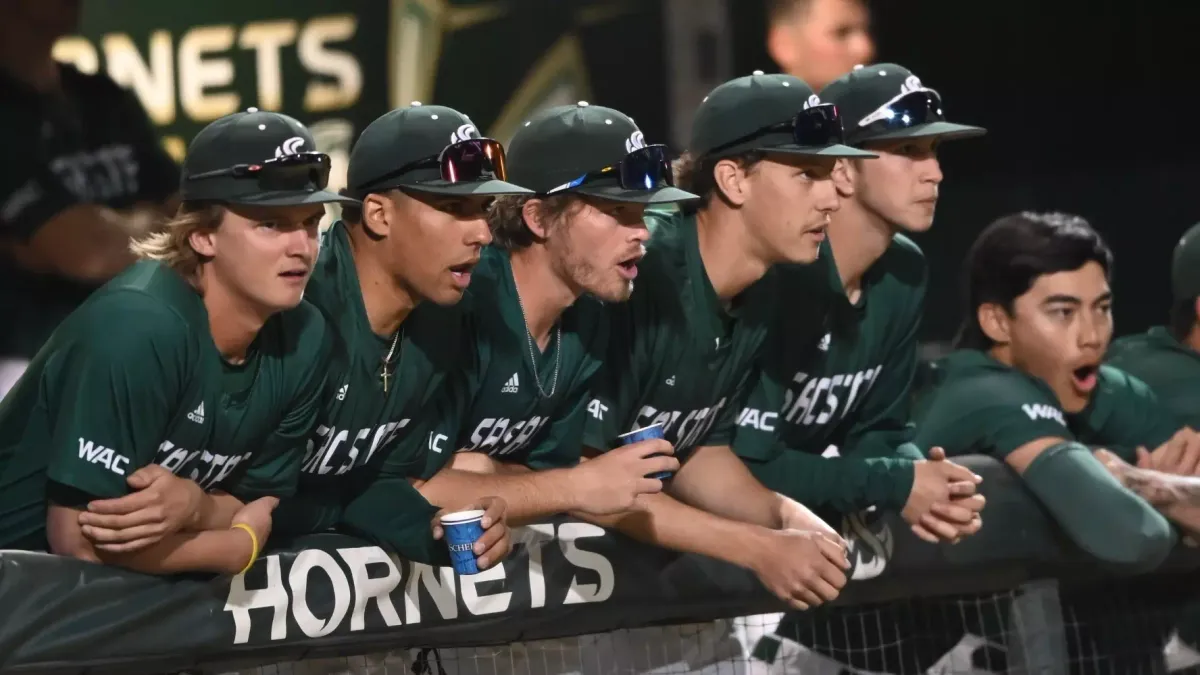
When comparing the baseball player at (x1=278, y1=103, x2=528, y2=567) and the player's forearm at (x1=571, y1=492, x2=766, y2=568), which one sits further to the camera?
the player's forearm at (x1=571, y1=492, x2=766, y2=568)

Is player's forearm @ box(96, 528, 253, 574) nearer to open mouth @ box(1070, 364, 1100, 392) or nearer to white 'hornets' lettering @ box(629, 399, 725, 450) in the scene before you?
white 'hornets' lettering @ box(629, 399, 725, 450)

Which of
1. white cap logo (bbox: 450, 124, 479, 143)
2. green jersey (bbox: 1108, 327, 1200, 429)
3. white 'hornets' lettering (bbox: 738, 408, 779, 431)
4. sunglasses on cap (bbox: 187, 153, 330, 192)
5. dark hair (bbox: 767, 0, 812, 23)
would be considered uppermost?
white cap logo (bbox: 450, 124, 479, 143)

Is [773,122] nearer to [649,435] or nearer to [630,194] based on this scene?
[630,194]

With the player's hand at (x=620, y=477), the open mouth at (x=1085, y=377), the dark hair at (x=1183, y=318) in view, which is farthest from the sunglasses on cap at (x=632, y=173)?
the dark hair at (x=1183, y=318)

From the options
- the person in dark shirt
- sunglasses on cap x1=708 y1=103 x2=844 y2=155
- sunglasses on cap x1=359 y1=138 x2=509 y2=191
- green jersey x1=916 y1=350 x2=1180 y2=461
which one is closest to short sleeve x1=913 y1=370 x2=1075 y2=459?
green jersey x1=916 y1=350 x2=1180 y2=461

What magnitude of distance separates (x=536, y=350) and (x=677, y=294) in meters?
0.33

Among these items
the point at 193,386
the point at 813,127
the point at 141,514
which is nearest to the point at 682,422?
the point at 813,127

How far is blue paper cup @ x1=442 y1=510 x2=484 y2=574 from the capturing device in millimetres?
2371

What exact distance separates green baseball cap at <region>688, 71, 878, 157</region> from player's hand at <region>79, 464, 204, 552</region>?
4.24 ft

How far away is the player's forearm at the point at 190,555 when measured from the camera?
2.30 meters

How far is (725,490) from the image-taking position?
3070 mm

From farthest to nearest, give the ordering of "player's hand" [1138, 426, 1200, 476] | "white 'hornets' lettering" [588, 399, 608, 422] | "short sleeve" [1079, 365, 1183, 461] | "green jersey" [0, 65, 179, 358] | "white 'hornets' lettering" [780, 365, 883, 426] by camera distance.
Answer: "green jersey" [0, 65, 179, 358], "short sleeve" [1079, 365, 1183, 461], "player's hand" [1138, 426, 1200, 476], "white 'hornets' lettering" [780, 365, 883, 426], "white 'hornets' lettering" [588, 399, 608, 422]

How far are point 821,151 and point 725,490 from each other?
675mm

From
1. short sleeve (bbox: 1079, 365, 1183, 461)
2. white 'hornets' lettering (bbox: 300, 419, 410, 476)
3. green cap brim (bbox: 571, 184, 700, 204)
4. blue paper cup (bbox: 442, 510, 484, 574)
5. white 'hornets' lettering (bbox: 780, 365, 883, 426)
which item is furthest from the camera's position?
short sleeve (bbox: 1079, 365, 1183, 461)
